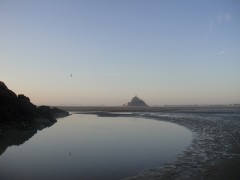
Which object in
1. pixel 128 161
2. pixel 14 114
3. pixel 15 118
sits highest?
pixel 14 114

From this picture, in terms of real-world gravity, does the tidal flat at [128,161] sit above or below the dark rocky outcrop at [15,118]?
below

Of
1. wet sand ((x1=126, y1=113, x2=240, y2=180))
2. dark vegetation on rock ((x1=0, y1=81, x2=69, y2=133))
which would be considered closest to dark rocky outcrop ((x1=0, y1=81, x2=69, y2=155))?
dark vegetation on rock ((x1=0, y1=81, x2=69, y2=133))

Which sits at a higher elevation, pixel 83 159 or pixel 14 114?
pixel 14 114

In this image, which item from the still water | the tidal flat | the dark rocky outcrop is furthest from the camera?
the dark rocky outcrop

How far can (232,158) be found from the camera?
1512cm

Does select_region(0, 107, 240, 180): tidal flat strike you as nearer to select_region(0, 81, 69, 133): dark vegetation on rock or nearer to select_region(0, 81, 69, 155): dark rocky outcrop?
select_region(0, 81, 69, 155): dark rocky outcrop

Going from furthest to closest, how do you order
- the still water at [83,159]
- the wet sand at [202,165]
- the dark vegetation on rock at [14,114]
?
the dark vegetation on rock at [14,114] < the still water at [83,159] < the wet sand at [202,165]

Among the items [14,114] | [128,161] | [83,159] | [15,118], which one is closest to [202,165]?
[128,161]

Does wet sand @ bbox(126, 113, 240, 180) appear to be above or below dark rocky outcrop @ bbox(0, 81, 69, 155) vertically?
below

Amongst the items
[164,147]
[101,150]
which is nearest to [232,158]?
[164,147]

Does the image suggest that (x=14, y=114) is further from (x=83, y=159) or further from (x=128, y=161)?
(x=128, y=161)

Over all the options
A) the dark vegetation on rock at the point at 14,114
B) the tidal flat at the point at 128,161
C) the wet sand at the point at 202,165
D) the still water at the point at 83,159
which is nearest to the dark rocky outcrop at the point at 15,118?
the dark vegetation on rock at the point at 14,114

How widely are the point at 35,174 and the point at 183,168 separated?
22.7ft

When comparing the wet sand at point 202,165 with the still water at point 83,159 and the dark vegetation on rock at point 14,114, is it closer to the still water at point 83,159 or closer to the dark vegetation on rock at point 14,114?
the still water at point 83,159
